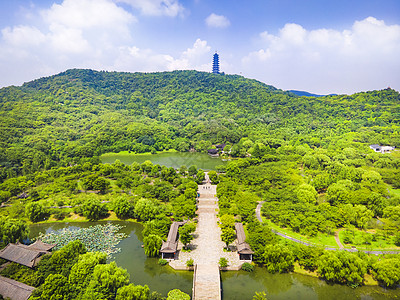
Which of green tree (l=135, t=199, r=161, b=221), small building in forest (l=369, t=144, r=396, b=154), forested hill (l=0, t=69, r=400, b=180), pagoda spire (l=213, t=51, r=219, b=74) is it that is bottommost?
green tree (l=135, t=199, r=161, b=221)

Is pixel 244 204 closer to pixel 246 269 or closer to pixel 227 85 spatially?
pixel 246 269

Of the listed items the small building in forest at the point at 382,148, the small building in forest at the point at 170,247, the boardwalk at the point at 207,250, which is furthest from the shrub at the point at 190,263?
the small building in forest at the point at 382,148

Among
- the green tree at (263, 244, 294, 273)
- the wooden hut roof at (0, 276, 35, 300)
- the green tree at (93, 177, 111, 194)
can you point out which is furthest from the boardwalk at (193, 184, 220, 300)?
the green tree at (93, 177, 111, 194)

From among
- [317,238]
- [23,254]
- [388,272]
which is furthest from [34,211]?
[388,272]

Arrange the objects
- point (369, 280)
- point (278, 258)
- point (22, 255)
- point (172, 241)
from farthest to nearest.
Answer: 1. point (172, 241)
2. point (278, 258)
3. point (22, 255)
4. point (369, 280)

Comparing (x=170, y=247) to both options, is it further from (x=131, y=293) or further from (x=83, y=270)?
(x=83, y=270)

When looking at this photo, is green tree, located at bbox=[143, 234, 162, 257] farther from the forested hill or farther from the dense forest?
the forested hill

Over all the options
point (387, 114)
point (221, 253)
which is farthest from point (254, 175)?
point (387, 114)
